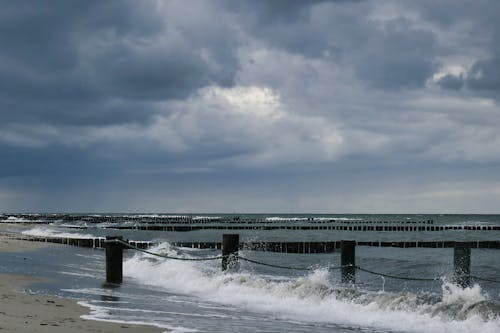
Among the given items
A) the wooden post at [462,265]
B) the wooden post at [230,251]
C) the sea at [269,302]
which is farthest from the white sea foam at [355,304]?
the wooden post at [230,251]

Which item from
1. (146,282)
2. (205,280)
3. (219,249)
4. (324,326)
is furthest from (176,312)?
(219,249)

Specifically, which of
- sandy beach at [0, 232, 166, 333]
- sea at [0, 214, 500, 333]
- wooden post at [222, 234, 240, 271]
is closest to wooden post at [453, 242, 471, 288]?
sea at [0, 214, 500, 333]

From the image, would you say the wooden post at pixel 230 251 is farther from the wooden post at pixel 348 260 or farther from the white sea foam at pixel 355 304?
the wooden post at pixel 348 260

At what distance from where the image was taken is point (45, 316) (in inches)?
370

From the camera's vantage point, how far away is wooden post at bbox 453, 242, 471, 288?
13.1 meters

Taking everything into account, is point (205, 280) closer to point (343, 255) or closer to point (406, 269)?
point (343, 255)

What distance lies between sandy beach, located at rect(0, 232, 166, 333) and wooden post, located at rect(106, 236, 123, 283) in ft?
14.3

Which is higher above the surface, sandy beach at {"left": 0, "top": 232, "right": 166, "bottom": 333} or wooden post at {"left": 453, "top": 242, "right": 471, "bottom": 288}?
wooden post at {"left": 453, "top": 242, "right": 471, "bottom": 288}

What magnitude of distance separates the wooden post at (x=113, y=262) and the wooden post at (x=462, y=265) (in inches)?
351

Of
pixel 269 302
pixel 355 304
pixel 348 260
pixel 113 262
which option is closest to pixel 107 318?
pixel 269 302

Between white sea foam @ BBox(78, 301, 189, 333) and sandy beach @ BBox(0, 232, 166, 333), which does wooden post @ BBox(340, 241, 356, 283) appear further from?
sandy beach @ BBox(0, 232, 166, 333)

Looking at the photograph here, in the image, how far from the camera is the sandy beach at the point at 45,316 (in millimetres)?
8328

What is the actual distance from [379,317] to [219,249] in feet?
86.8

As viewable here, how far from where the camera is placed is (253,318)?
1143 cm
